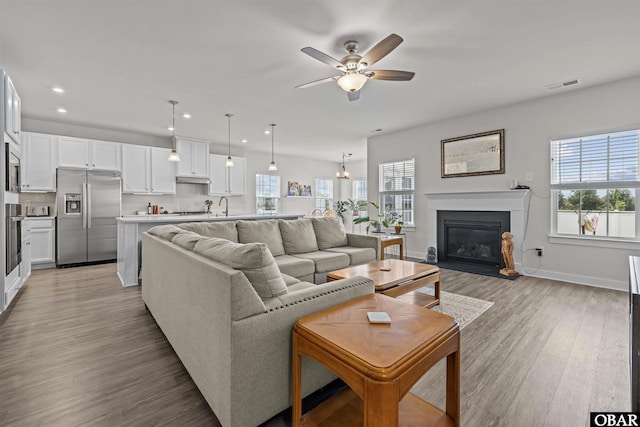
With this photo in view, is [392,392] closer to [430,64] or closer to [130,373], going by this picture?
[130,373]

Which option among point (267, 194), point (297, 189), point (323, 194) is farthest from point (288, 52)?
point (323, 194)

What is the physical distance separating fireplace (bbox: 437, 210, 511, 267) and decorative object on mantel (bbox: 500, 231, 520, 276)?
252 millimetres

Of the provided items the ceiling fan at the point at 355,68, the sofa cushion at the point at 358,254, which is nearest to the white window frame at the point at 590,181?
the sofa cushion at the point at 358,254

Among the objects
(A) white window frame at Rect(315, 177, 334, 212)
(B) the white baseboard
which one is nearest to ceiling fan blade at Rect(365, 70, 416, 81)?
(B) the white baseboard

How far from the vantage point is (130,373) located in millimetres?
1842

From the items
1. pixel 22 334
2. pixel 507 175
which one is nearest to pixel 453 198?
pixel 507 175

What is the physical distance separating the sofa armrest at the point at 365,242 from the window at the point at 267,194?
437 cm

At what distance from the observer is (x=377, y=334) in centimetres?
123

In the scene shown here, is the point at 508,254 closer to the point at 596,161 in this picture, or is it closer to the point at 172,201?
the point at 596,161

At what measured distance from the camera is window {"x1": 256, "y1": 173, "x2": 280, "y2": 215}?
8.16m

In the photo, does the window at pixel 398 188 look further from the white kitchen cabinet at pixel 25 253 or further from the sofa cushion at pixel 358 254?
the white kitchen cabinet at pixel 25 253

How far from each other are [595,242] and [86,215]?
8.08 metres

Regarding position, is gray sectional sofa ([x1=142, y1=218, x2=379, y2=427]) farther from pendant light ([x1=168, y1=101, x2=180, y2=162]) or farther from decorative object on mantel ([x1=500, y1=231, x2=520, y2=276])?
decorative object on mantel ([x1=500, y1=231, x2=520, y2=276])

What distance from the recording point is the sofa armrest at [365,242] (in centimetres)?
405
